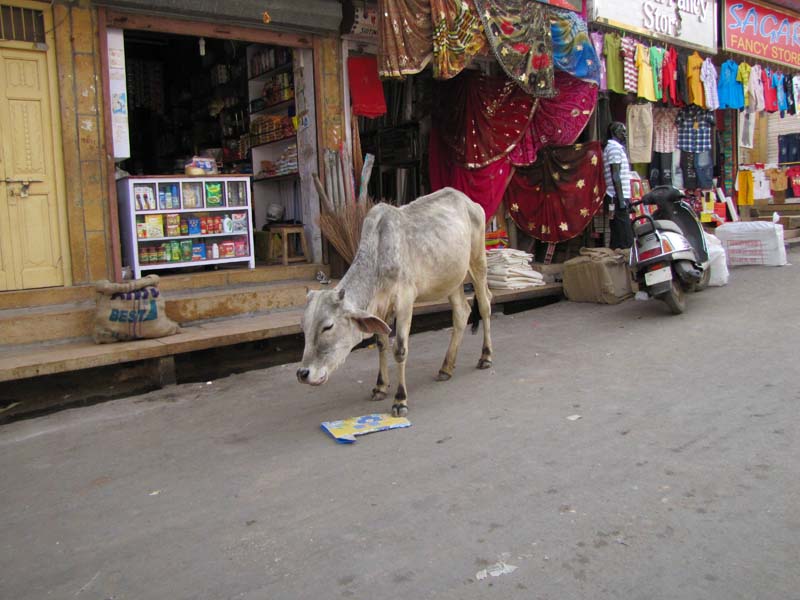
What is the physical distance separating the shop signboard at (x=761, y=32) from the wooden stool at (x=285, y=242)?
342 inches

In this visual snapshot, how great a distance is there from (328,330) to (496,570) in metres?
2.02

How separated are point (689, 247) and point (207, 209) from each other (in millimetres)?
5301

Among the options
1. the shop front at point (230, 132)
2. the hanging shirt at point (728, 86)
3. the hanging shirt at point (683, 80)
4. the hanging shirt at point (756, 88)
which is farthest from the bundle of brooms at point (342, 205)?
the hanging shirt at point (756, 88)

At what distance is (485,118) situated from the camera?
31.7 feet

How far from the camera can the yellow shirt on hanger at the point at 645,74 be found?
10.6 meters

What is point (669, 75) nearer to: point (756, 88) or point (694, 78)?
point (694, 78)

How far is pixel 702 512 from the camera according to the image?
3.20 meters

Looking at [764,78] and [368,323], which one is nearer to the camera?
[368,323]

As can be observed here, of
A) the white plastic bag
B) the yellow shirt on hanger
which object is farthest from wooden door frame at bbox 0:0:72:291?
the yellow shirt on hanger

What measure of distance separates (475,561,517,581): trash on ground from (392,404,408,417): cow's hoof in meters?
2.08

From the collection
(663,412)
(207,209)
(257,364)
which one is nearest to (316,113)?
(207,209)

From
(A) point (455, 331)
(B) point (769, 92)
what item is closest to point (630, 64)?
(B) point (769, 92)

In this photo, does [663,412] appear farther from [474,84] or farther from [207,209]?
[474,84]

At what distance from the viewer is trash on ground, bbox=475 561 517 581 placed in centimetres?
279
